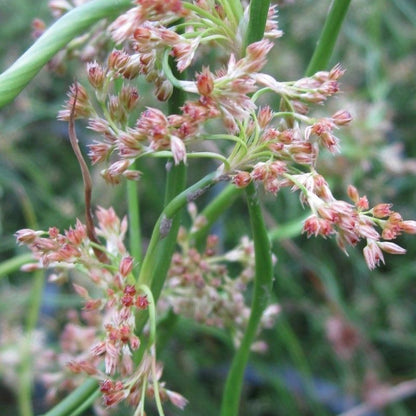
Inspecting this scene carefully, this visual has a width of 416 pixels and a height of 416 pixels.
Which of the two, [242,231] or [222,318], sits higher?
[222,318]

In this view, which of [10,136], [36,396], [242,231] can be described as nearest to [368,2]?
[242,231]

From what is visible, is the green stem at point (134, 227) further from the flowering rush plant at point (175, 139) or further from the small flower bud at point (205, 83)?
the small flower bud at point (205, 83)

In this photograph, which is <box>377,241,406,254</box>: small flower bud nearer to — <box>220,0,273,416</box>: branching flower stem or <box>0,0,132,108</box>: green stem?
<box>220,0,273,416</box>: branching flower stem

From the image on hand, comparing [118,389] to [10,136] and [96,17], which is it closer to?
[96,17]

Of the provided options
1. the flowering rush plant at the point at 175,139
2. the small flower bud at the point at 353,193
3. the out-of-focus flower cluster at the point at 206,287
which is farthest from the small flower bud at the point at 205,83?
the out-of-focus flower cluster at the point at 206,287

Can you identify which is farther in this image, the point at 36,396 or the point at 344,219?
the point at 36,396

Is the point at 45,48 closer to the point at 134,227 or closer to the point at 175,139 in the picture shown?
the point at 175,139
